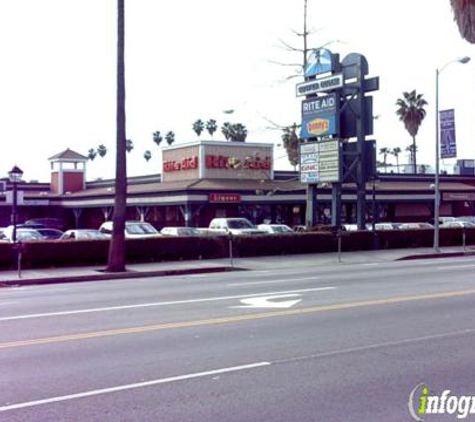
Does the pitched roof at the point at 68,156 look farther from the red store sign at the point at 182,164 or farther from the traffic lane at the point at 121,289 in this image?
the traffic lane at the point at 121,289

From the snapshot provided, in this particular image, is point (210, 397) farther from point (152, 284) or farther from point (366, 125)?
point (366, 125)

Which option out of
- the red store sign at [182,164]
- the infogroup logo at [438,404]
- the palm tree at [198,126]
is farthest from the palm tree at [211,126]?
the infogroup logo at [438,404]

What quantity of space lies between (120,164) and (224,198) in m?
21.8

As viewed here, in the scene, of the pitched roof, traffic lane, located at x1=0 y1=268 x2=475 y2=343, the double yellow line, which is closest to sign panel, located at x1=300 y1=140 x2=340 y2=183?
traffic lane, located at x1=0 y1=268 x2=475 y2=343

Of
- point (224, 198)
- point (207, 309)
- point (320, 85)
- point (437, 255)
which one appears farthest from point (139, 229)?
point (207, 309)

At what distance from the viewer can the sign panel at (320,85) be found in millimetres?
35906

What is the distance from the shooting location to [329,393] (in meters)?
7.27

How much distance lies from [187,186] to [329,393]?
39.8 m

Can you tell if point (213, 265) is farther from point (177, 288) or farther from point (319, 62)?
point (319, 62)

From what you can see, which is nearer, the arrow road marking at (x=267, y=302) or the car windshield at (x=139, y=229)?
the arrow road marking at (x=267, y=302)

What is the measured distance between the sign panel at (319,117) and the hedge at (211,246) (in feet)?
18.6

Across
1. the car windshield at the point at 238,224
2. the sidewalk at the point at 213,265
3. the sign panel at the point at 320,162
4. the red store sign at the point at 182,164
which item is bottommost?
the sidewalk at the point at 213,265

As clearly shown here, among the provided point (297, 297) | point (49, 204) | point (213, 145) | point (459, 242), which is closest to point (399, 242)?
point (459, 242)

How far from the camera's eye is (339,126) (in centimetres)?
3606
